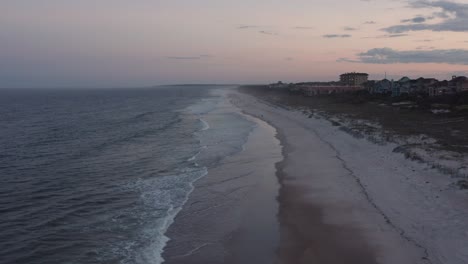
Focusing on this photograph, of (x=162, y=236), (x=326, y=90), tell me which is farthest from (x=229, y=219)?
(x=326, y=90)

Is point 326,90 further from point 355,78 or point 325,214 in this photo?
point 325,214

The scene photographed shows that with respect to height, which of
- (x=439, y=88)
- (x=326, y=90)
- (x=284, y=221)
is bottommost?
(x=284, y=221)

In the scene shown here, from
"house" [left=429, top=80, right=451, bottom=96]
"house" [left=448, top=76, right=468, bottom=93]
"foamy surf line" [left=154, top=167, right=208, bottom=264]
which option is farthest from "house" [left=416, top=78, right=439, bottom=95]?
"foamy surf line" [left=154, top=167, right=208, bottom=264]

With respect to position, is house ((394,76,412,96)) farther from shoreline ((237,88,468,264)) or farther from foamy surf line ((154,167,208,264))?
foamy surf line ((154,167,208,264))

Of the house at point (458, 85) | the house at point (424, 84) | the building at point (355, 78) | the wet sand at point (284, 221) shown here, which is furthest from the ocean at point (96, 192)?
the building at point (355, 78)

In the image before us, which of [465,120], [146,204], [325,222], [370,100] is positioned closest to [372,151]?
[325,222]

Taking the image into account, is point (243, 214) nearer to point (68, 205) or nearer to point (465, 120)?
point (68, 205)

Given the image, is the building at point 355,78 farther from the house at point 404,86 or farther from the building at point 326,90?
the house at point 404,86
